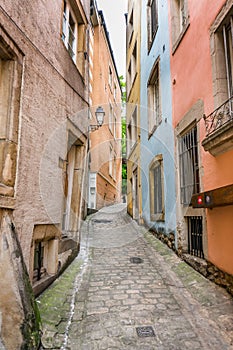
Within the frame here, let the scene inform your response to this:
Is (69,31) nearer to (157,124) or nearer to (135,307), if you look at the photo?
(157,124)

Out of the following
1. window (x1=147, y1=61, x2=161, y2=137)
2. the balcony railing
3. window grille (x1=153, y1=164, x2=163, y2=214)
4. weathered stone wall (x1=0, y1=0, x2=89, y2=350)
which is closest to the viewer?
weathered stone wall (x1=0, y1=0, x2=89, y2=350)

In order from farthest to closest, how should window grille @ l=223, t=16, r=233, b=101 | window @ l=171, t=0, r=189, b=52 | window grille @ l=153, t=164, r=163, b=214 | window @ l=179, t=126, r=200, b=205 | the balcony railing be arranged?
window grille @ l=153, t=164, r=163, b=214 → window @ l=171, t=0, r=189, b=52 → window @ l=179, t=126, r=200, b=205 → window grille @ l=223, t=16, r=233, b=101 → the balcony railing

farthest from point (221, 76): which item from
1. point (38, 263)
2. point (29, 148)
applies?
point (38, 263)

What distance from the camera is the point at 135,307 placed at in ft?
12.5

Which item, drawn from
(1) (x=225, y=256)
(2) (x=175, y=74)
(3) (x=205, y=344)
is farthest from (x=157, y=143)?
(3) (x=205, y=344)

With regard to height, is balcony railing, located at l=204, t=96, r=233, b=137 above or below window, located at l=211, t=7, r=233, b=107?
below

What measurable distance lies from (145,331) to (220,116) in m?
3.22

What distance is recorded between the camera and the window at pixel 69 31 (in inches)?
235

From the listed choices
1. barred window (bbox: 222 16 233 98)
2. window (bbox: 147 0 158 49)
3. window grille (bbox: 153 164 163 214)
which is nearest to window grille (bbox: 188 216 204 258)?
window grille (bbox: 153 164 163 214)

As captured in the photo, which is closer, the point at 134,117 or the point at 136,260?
the point at 136,260

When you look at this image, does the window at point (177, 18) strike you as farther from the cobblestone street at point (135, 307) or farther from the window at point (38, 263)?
the window at point (38, 263)

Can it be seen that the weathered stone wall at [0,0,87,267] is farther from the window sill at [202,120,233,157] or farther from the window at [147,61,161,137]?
the window at [147,61,161,137]

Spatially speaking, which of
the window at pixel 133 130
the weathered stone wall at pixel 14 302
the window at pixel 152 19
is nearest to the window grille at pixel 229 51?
→ the weathered stone wall at pixel 14 302

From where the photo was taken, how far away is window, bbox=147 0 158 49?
8988mm
